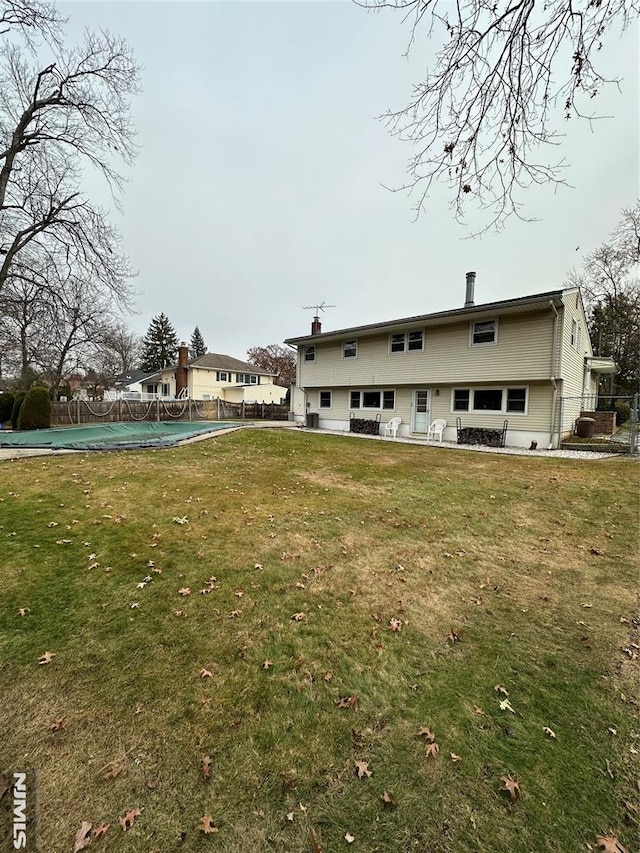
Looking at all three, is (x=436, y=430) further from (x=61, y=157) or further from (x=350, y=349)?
(x=61, y=157)

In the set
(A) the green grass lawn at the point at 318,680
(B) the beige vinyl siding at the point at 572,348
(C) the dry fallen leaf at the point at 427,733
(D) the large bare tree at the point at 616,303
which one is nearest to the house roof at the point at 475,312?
(B) the beige vinyl siding at the point at 572,348

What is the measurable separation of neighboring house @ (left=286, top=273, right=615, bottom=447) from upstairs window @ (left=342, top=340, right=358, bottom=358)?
0.17 ft

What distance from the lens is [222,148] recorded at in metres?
11.4

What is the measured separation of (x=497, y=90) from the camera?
2.96 m

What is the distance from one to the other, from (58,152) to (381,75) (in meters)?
15.3

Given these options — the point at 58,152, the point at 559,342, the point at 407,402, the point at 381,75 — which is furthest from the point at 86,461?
the point at 559,342

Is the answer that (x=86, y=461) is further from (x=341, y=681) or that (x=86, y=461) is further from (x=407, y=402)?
(x=407, y=402)

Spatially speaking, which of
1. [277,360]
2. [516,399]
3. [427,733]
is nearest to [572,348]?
[516,399]

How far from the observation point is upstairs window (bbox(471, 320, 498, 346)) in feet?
48.2

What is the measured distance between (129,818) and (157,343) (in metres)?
59.2

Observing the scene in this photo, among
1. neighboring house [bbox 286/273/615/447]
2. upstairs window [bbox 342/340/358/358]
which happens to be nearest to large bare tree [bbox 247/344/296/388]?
neighboring house [bbox 286/273/615/447]

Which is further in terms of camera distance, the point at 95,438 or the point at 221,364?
the point at 221,364

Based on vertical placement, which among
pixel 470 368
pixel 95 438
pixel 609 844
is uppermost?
pixel 470 368

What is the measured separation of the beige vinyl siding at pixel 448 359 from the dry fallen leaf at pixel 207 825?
14964 mm
